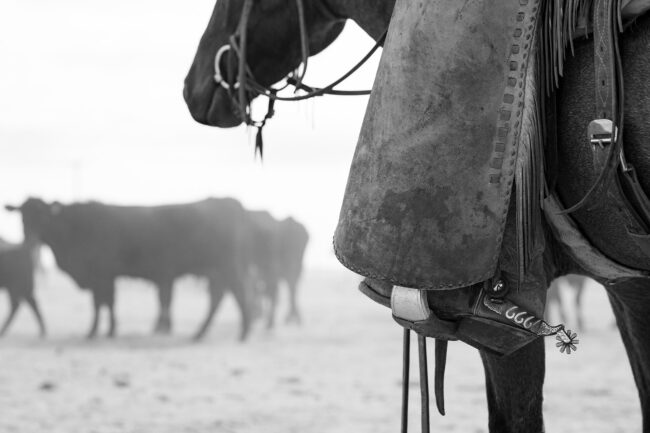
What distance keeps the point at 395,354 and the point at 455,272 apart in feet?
26.3

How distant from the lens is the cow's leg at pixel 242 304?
11984 millimetres

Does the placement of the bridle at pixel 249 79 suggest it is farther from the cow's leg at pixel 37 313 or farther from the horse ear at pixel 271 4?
the cow's leg at pixel 37 313

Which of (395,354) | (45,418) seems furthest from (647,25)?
(395,354)

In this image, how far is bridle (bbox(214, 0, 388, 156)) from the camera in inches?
Result: 94.7

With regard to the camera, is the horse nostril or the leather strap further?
the horse nostril

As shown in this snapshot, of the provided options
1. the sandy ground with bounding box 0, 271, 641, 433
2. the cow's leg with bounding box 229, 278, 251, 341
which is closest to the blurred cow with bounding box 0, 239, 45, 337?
the sandy ground with bounding box 0, 271, 641, 433

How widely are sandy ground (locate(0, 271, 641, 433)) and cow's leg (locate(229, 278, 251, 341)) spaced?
0.22 m

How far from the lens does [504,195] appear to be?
1709mm

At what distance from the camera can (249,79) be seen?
2525 mm

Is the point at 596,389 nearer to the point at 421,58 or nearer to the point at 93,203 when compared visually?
the point at 421,58

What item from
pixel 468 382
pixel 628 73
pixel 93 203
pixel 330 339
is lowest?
pixel 330 339

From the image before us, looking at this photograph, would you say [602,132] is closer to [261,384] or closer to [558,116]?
[558,116]

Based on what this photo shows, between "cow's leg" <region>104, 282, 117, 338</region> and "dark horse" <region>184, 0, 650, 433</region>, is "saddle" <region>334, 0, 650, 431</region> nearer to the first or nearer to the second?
"dark horse" <region>184, 0, 650, 433</region>

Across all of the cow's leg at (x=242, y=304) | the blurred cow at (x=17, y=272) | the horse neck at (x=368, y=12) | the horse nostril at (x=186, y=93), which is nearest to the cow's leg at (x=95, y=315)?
the blurred cow at (x=17, y=272)
